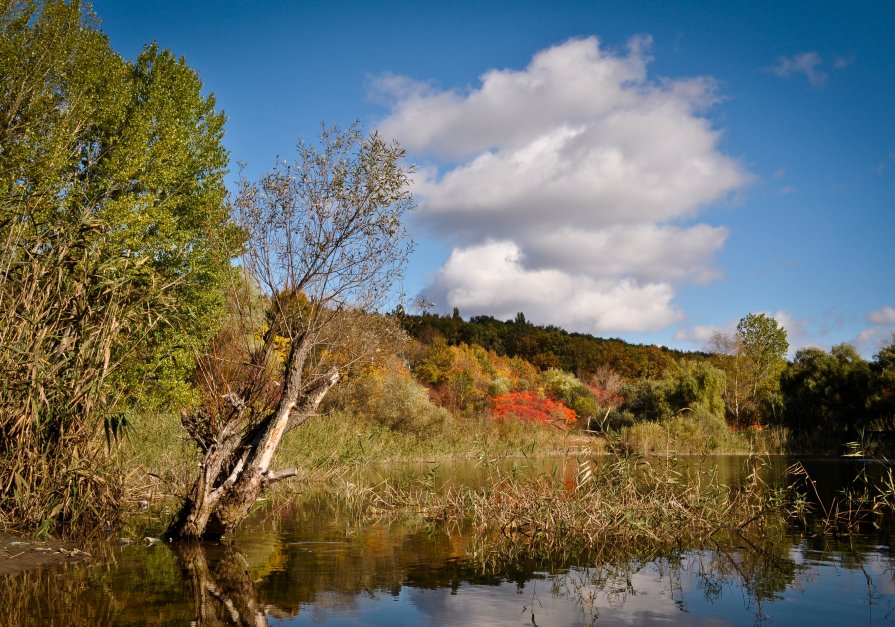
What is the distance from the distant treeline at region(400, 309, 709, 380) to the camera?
62.5m

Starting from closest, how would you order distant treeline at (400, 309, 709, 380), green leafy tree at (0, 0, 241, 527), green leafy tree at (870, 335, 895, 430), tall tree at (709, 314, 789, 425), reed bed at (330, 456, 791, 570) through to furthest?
green leafy tree at (0, 0, 241, 527) → reed bed at (330, 456, 791, 570) → green leafy tree at (870, 335, 895, 430) → tall tree at (709, 314, 789, 425) → distant treeline at (400, 309, 709, 380)

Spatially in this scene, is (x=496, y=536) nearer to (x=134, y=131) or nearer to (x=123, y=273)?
(x=123, y=273)

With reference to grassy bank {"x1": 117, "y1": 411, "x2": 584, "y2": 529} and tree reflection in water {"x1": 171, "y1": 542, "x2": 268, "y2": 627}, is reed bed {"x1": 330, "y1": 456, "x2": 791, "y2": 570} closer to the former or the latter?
grassy bank {"x1": 117, "y1": 411, "x2": 584, "y2": 529}

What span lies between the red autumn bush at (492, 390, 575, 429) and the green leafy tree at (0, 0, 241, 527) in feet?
53.2

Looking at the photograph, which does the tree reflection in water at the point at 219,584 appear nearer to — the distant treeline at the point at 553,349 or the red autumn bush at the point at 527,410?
the red autumn bush at the point at 527,410

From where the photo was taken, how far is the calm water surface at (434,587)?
5.73 m

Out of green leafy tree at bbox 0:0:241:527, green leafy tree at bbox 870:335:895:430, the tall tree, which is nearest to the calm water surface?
green leafy tree at bbox 0:0:241:527

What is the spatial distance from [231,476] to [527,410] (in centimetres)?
2727

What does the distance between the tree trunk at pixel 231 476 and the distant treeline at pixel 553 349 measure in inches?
1921

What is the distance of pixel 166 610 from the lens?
19.1 ft

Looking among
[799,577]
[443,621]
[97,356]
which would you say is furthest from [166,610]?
[799,577]

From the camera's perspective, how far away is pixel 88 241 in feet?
27.2

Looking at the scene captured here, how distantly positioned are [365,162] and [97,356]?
7.87m

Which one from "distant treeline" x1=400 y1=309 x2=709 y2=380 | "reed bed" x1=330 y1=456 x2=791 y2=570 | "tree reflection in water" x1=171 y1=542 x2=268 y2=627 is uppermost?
"distant treeline" x1=400 y1=309 x2=709 y2=380
